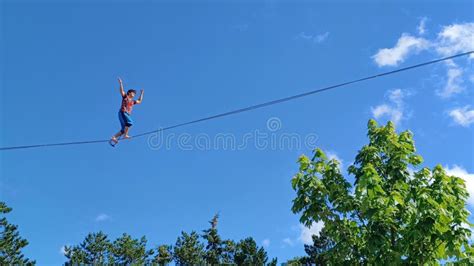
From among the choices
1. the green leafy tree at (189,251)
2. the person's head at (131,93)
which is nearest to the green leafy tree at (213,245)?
the green leafy tree at (189,251)

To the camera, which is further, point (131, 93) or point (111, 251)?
point (111, 251)

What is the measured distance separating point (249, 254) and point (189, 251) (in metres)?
9.71

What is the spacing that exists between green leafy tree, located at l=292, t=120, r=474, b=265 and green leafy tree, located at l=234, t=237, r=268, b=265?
29.6 m

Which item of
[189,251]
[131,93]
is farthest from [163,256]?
[131,93]

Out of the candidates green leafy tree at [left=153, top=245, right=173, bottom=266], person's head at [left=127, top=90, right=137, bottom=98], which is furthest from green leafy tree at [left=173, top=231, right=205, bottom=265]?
person's head at [left=127, top=90, right=137, bottom=98]

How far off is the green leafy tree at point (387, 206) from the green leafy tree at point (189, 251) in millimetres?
37793

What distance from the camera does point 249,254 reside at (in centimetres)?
4109

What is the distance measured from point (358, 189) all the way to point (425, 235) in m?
1.48

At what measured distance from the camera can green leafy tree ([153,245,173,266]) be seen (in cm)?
4812

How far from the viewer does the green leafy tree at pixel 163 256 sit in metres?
48.1

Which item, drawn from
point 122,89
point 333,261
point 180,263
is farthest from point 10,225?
point 333,261

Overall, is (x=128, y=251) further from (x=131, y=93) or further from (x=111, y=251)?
(x=131, y=93)

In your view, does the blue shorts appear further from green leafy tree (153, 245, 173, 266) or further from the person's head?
green leafy tree (153, 245, 173, 266)

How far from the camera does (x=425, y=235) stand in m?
8.98
